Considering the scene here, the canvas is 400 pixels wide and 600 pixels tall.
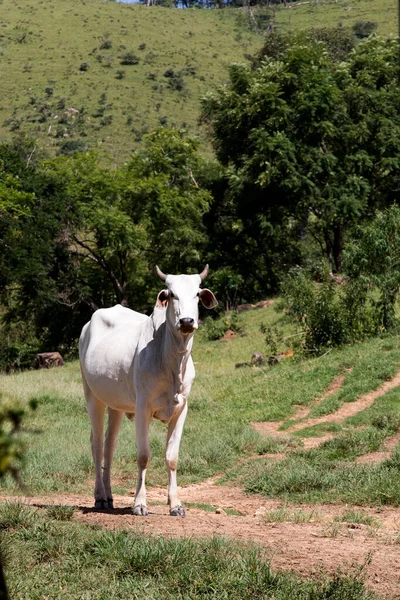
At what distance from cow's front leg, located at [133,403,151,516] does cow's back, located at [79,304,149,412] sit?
1.24 feet

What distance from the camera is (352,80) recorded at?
35.3 meters

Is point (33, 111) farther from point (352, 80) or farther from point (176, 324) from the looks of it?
point (176, 324)

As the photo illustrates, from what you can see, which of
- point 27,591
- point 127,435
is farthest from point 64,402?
point 27,591

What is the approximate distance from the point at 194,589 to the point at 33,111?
7308 centimetres

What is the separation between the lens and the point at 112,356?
29.1 ft

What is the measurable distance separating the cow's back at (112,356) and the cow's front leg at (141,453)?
0.38 metres

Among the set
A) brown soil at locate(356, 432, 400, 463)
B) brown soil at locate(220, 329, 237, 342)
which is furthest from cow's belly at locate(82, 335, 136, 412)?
brown soil at locate(220, 329, 237, 342)

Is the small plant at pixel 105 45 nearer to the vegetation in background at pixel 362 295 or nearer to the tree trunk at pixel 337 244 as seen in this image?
the tree trunk at pixel 337 244

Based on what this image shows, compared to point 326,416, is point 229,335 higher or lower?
lower

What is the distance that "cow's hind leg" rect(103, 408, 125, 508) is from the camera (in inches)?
350

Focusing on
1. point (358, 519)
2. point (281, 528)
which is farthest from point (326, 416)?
point (281, 528)

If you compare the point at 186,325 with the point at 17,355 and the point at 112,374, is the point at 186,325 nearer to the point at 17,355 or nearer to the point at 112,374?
the point at 112,374

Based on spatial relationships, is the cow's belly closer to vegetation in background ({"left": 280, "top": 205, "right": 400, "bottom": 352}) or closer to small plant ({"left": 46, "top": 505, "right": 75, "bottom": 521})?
small plant ({"left": 46, "top": 505, "right": 75, "bottom": 521})

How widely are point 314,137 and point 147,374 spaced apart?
27.3 meters
